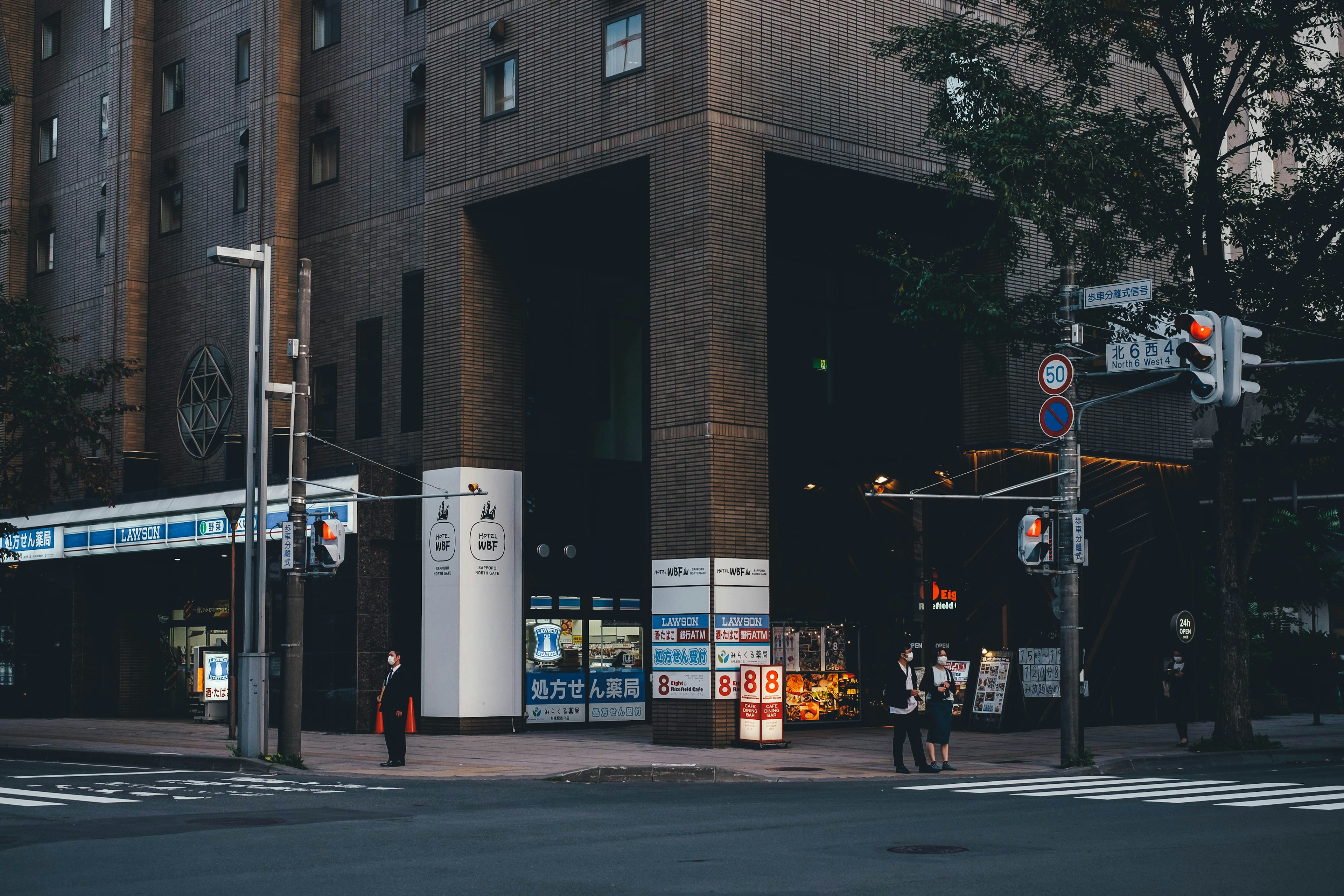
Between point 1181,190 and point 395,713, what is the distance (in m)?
14.3

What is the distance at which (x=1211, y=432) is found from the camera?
127 ft

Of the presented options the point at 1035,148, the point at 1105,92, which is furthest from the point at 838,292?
the point at 1035,148

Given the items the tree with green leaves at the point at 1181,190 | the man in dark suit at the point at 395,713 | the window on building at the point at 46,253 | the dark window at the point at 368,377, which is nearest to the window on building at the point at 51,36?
the window on building at the point at 46,253

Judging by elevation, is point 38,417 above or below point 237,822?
above

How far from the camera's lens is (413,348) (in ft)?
105

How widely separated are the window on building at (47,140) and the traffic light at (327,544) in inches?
957

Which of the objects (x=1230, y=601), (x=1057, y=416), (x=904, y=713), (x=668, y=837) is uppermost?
(x=1057, y=416)

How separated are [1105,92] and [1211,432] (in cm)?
957

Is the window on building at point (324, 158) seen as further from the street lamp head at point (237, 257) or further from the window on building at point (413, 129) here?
the street lamp head at point (237, 257)

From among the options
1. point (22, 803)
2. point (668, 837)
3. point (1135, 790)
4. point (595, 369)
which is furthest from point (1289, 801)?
point (595, 369)

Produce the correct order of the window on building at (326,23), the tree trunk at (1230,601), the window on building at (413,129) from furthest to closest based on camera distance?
the window on building at (326,23)
the window on building at (413,129)
the tree trunk at (1230,601)

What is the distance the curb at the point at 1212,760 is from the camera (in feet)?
72.6

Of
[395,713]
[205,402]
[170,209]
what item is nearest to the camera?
[395,713]

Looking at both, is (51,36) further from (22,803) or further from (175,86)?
(22,803)
